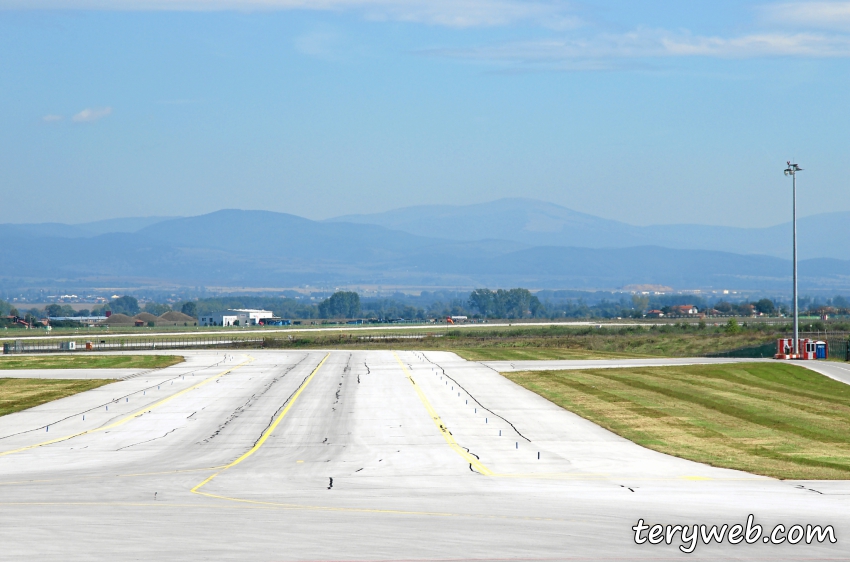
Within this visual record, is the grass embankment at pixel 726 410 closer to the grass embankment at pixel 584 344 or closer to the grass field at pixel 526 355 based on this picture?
the grass field at pixel 526 355

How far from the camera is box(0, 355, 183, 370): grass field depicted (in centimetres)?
6530

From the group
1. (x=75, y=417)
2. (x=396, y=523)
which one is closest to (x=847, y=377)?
(x=75, y=417)

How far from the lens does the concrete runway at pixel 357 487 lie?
52.6 ft

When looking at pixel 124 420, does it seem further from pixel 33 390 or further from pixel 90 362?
pixel 90 362

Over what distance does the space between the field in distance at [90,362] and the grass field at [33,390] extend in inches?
423

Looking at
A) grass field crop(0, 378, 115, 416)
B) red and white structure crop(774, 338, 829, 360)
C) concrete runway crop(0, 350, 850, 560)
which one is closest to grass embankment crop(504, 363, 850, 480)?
concrete runway crop(0, 350, 850, 560)

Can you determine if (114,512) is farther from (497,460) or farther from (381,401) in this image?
(381,401)

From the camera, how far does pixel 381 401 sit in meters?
42.1

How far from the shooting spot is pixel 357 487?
870 inches

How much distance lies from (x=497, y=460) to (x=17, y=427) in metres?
18.2

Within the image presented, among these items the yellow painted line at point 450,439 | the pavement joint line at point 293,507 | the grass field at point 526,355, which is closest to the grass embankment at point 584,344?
the grass field at point 526,355

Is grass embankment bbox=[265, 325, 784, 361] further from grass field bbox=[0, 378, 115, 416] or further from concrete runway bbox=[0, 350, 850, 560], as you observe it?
concrete runway bbox=[0, 350, 850, 560]

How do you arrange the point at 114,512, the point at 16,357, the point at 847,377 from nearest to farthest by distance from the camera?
the point at 114,512
the point at 847,377
the point at 16,357

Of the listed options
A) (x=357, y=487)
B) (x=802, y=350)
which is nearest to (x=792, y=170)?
(x=802, y=350)
